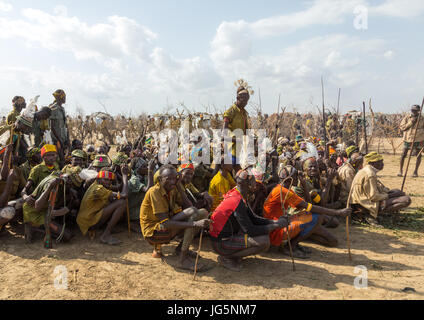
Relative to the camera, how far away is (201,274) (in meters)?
3.69

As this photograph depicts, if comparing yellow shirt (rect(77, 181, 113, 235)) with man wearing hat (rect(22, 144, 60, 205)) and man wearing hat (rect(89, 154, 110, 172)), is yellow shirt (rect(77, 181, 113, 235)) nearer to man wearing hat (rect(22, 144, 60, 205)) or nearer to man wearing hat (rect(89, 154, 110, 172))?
man wearing hat (rect(89, 154, 110, 172))

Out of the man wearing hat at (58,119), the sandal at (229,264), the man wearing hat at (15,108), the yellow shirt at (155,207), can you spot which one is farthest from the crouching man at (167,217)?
the man wearing hat at (15,108)

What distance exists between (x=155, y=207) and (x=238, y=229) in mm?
1092

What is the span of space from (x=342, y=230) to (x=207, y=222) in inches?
118

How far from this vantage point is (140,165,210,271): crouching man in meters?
3.67

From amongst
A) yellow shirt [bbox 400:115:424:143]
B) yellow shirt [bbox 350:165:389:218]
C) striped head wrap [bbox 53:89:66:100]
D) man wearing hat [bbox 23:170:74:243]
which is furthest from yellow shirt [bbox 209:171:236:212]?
yellow shirt [bbox 400:115:424:143]

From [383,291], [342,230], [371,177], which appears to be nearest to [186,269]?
[383,291]

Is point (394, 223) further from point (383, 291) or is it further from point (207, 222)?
point (207, 222)

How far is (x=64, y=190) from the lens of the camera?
4254 millimetres

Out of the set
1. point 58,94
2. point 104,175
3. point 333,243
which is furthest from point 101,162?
point 333,243

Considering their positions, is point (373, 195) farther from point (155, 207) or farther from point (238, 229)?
point (155, 207)

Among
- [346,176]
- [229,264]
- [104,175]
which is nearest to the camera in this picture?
[229,264]

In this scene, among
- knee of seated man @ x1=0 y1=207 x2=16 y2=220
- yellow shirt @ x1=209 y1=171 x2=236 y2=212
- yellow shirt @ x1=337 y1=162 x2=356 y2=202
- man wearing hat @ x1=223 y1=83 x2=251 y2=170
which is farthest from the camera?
yellow shirt @ x1=337 y1=162 x2=356 y2=202
